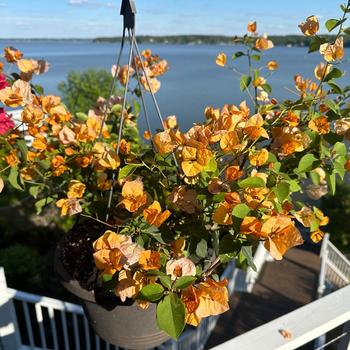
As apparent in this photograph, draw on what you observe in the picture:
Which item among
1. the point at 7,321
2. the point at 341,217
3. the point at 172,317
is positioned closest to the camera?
the point at 172,317

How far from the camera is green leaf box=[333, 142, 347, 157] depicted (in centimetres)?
75

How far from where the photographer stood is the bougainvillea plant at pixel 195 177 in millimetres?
556

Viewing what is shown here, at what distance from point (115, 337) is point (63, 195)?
42cm

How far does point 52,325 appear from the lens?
201 centimetres

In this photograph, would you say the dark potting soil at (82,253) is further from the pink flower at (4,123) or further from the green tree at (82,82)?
the green tree at (82,82)

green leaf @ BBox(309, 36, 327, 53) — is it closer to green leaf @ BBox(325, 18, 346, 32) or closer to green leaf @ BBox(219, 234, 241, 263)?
green leaf @ BBox(325, 18, 346, 32)

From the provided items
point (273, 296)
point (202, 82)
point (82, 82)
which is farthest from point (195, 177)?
point (202, 82)

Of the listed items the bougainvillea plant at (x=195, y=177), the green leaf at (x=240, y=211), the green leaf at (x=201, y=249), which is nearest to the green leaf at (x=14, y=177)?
the bougainvillea plant at (x=195, y=177)

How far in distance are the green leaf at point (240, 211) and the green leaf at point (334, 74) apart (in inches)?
18.2

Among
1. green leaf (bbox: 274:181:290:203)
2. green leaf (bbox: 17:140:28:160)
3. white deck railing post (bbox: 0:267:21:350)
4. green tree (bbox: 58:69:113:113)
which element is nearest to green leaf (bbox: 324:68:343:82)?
green leaf (bbox: 274:181:290:203)

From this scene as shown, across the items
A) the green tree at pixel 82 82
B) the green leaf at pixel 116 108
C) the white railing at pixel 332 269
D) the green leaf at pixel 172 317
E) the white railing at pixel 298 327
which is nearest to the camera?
the green leaf at pixel 172 317

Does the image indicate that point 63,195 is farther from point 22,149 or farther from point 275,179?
point 275,179

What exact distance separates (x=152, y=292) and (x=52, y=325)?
69.5 inches

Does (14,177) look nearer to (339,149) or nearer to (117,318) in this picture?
(117,318)
